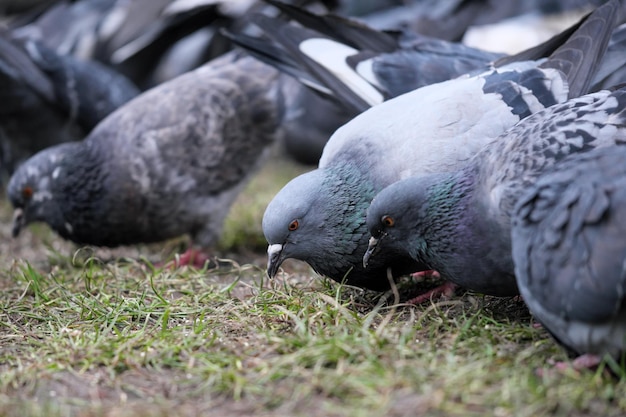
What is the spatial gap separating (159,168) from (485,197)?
2930 millimetres

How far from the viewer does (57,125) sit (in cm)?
823

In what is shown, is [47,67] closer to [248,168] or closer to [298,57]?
[248,168]

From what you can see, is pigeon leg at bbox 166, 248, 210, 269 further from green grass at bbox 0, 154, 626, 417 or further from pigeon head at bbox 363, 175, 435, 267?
pigeon head at bbox 363, 175, 435, 267

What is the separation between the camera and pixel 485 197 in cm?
371

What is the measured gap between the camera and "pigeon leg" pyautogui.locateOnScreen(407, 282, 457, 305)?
430 cm

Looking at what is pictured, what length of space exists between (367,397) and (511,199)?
3.84 ft

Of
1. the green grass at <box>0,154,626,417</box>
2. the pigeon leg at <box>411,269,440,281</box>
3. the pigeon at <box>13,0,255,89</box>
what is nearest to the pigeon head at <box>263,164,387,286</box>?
the green grass at <box>0,154,626,417</box>

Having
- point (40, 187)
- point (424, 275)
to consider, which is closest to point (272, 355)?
point (424, 275)

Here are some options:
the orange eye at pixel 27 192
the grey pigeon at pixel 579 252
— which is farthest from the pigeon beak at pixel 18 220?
the grey pigeon at pixel 579 252

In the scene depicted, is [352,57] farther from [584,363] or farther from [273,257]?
[584,363]

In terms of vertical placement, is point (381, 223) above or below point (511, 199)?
below

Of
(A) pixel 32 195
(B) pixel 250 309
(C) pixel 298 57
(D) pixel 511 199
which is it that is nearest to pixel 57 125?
(A) pixel 32 195

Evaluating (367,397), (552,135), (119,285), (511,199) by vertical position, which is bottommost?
(119,285)

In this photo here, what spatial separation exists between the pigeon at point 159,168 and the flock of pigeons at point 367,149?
0.01 meters
